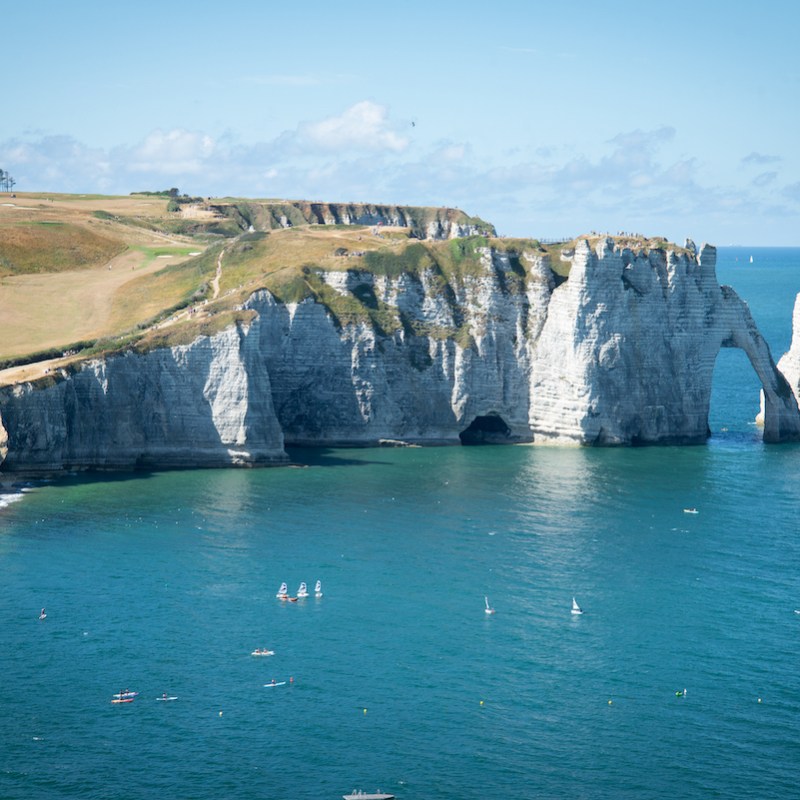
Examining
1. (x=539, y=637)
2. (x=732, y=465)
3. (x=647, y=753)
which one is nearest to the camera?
(x=647, y=753)

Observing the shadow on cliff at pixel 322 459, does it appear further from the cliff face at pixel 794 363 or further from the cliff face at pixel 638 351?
the cliff face at pixel 794 363

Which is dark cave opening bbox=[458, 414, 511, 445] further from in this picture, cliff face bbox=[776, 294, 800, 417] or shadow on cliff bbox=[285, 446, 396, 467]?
cliff face bbox=[776, 294, 800, 417]

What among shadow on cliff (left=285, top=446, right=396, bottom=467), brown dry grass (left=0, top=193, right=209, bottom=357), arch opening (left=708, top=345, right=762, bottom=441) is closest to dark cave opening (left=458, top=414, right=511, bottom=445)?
shadow on cliff (left=285, top=446, right=396, bottom=467)

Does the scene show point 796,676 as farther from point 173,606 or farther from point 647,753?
point 173,606

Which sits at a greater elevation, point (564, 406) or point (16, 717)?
point (564, 406)

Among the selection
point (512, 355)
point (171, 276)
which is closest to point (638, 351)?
point (512, 355)

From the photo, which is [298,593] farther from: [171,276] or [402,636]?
[171,276]

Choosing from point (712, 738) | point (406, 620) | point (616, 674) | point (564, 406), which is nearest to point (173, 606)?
point (406, 620)
